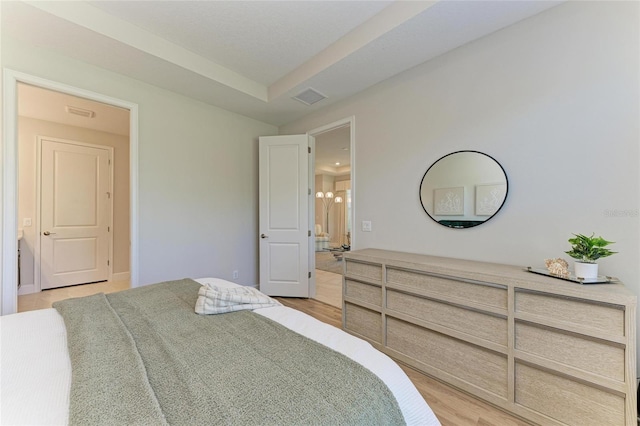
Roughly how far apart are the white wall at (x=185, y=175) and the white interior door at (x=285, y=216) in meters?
0.28

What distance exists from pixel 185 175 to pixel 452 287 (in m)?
3.02

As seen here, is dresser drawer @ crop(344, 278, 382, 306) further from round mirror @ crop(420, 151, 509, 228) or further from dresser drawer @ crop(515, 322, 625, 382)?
dresser drawer @ crop(515, 322, 625, 382)

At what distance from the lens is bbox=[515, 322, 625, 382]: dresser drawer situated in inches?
49.2

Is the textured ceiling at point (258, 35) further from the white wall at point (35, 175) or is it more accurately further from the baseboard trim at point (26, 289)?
the baseboard trim at point (26, 289)

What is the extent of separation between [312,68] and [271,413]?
9.13ft

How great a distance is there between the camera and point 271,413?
2.22ft

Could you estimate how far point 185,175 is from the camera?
3.13m

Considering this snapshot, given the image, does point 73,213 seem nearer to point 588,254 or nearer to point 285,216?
point 285,216

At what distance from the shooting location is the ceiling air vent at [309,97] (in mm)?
2971

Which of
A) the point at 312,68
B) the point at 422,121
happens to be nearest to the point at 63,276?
the point at 312,68

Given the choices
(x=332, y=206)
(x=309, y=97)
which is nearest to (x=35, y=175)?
(x=309, y=97)

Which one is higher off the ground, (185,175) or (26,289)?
(185,175)

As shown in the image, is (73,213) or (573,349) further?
(73,213)

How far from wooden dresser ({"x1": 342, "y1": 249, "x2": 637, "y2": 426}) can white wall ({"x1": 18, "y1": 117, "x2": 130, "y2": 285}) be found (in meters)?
4.45
